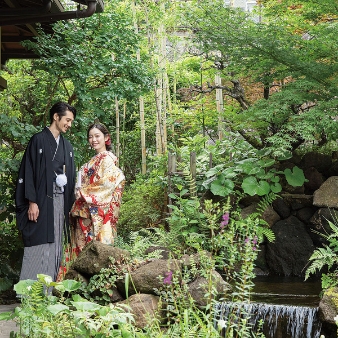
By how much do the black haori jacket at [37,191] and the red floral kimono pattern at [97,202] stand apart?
1.10ft

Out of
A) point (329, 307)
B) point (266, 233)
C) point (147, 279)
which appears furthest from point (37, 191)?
point (266, 233)

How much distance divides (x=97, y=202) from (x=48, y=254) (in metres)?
0.63

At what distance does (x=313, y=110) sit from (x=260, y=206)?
1.54 metres

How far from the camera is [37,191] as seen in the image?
536 cm

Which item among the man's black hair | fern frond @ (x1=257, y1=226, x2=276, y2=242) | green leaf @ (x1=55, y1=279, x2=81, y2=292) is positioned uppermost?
the man's black hair

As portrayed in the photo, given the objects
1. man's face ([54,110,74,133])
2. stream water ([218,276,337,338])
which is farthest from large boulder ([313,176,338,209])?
man's face ([54,110,74,133])

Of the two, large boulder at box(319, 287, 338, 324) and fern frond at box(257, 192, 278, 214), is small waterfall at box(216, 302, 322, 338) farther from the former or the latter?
fern frond at box(257, 192, 278, 214)

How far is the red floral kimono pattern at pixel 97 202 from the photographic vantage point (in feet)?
18.4

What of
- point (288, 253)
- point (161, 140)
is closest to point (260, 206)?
point (288, 253)

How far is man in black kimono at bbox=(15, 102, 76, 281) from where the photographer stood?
5.34 meters

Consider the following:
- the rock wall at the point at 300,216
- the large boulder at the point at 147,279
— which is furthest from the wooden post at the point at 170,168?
the large boulder at the point at 147,279

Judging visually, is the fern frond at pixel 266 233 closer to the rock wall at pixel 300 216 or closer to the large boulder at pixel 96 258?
the rock wall at pixel 300 216

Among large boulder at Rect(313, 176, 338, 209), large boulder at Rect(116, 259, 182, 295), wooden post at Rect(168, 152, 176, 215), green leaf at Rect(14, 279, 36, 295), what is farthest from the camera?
wooden post at Rect(168, 152, 176, 215)

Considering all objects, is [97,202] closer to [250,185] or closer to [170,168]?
[250,185]
